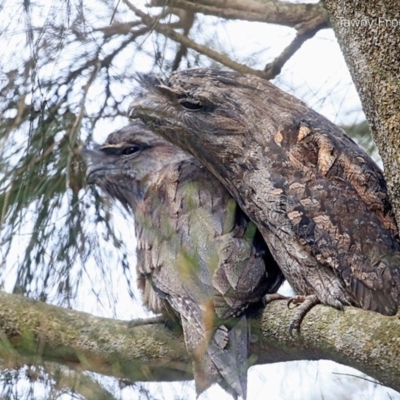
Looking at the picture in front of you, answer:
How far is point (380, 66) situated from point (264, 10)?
1.06m

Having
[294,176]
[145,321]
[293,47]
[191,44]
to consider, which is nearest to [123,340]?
[145,321]

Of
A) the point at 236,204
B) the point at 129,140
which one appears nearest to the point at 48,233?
the point at 236,204

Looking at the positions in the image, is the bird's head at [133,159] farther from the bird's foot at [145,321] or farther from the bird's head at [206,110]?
the bird's foot at [145,321]

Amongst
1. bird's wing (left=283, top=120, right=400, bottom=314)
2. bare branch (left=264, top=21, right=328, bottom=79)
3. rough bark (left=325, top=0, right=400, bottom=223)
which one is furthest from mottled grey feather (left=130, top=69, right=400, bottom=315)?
rough bark (left=325, top=0, right=400, bottom=223)

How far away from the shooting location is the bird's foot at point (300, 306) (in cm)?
201

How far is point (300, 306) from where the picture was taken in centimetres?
208

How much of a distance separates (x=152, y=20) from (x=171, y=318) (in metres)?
0.93

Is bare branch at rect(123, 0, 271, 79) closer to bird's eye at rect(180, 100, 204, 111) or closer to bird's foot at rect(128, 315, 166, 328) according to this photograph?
bird's eye at rect(180, 100, 204, 111)

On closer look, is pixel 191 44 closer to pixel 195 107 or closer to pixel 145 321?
pixel 195 107

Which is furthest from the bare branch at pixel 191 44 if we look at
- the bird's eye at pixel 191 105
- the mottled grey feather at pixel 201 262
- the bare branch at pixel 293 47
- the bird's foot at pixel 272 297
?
the bird's foot at pixel 272 297

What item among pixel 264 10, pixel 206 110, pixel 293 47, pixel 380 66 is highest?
pixel 264 10

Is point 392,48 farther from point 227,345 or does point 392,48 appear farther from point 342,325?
point 227,345

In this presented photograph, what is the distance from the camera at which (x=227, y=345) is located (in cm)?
216

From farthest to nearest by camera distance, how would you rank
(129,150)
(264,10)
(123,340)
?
(129,150)
(264,10)
(123,340)
